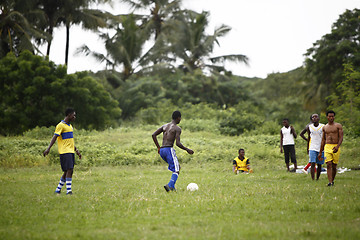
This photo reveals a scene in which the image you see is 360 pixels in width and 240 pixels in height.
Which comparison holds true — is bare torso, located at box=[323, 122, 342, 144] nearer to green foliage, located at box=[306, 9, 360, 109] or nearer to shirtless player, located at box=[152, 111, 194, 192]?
shirtless player, located at box=[152, 111, 194, 192]

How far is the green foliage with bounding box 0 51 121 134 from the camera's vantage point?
89.5 ft

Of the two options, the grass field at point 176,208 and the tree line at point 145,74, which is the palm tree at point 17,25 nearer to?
the tree line at point 145,74

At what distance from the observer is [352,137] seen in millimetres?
22641

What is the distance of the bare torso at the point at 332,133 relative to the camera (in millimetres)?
10500

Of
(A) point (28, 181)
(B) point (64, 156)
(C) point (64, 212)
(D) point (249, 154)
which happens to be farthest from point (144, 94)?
(C) point (64, 212)

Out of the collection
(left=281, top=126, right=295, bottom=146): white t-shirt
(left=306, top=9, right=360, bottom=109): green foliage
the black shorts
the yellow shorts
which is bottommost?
the black shorts

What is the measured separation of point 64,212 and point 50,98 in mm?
22018

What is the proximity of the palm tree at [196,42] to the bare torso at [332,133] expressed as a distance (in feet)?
106

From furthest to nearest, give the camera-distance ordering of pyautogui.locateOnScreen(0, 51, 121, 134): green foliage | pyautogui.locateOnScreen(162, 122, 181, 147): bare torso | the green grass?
pyautogui.locateOnScreen(0, 51, 121, 134): green foliage < pyautogui.locateOnScreen(162, 122, 181, 147): bare torso < the green grass

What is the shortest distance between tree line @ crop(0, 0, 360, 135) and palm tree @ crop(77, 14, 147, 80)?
11 centimetres

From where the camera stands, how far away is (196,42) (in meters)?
42.3

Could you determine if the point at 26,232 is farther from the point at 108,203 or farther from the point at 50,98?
the point at 50,98

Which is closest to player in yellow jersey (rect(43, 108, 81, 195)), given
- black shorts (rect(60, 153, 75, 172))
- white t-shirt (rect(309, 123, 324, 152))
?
black shorts (rect(60, 153, 75, 172))

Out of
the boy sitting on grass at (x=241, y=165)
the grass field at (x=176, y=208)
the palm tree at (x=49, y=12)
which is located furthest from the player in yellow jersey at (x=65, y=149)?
the palm tree at (x=49, y=12)
